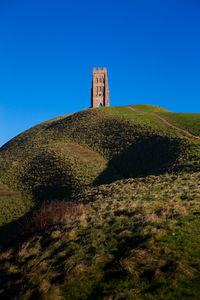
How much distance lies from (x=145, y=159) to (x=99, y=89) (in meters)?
72.6

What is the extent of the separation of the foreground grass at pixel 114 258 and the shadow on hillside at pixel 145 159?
57.4 feet

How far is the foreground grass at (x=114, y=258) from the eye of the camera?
20.1 feet

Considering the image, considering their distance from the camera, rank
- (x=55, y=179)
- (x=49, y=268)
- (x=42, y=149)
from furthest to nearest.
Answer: (x=42, y=149) → (x=55, y=179) → (x=49, y=268)

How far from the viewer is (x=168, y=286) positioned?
231 inches

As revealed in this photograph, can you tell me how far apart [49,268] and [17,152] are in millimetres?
46057

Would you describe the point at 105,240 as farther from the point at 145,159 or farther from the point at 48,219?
the point at 145,159

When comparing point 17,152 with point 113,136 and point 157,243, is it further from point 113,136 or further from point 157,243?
point 157,243

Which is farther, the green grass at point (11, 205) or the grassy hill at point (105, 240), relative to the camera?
the green grass at point (11, 205)

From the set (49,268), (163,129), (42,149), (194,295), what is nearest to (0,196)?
(42,149)

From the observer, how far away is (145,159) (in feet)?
119

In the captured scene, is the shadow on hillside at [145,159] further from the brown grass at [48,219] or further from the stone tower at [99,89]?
the stone tower at [99,89]

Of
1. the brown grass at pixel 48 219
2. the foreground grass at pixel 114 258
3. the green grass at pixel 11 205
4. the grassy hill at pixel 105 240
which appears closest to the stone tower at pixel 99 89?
the grassy hill at pixel 105 240

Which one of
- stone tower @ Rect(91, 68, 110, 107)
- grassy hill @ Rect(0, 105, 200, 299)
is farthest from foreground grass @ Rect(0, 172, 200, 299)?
stone tower @ Rect(91, 68, 110, 107)

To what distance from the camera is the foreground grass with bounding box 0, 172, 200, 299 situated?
613 centimetres
